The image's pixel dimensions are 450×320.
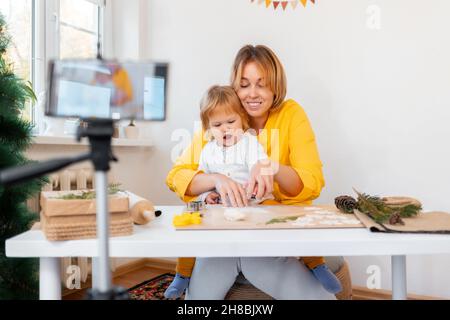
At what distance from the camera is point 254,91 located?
1.43 metres

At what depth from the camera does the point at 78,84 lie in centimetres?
41

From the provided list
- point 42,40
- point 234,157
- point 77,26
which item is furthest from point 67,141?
point 234,157

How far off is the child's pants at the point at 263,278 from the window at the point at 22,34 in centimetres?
147

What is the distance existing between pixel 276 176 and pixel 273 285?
0.38 meters

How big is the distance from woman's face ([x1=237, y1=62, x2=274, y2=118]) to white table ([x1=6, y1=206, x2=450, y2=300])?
2.45 ft

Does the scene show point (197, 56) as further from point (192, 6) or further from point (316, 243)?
point (316, 243)

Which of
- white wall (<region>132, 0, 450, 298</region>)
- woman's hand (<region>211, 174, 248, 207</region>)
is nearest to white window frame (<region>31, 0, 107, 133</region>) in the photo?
white wall (<region>132, 0, 450, 298</region>)

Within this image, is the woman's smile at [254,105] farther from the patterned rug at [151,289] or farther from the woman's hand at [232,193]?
the patterned rug at [151,289]

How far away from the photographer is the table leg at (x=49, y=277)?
765 millimetres

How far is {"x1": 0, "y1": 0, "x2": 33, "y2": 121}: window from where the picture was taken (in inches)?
78.8

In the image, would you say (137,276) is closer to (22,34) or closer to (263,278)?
(22,34)

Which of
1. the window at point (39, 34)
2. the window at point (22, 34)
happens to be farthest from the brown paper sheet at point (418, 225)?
the window at point (22, 34)

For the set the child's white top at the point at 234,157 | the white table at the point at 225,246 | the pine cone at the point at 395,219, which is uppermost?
the child's white top at the point at 234,157

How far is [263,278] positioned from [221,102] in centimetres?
67
